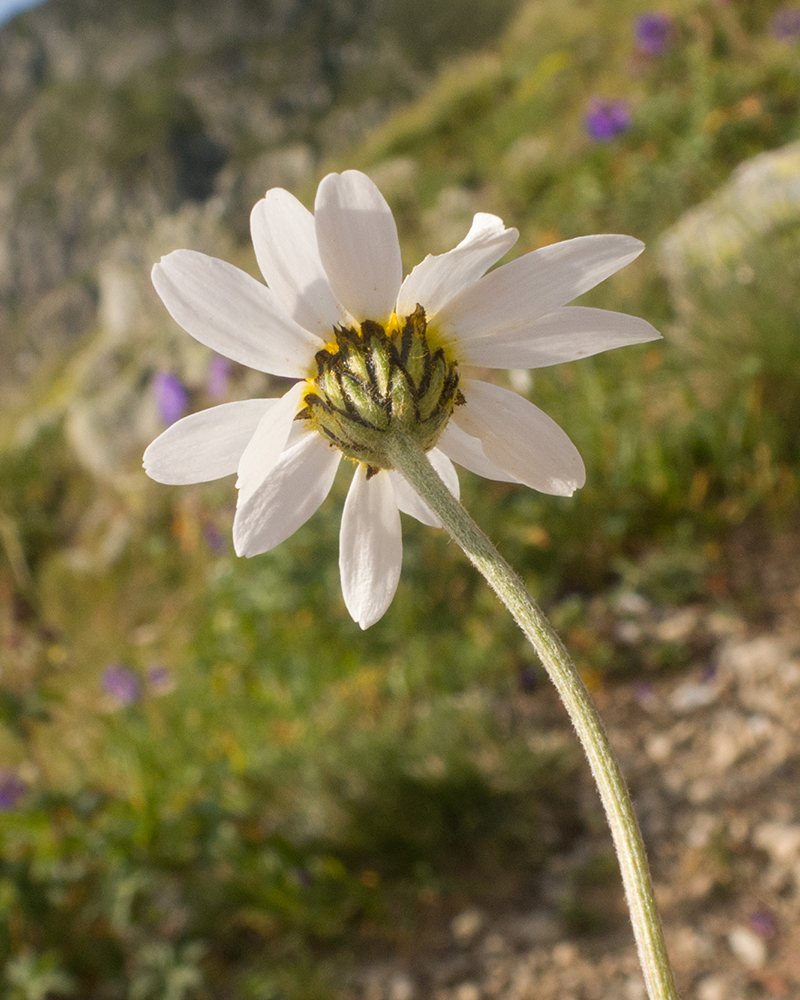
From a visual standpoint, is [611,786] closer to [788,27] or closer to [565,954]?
[565,954]

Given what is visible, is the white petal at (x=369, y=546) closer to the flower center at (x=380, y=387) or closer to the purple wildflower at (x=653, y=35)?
the flower center at (x=380, y=387)

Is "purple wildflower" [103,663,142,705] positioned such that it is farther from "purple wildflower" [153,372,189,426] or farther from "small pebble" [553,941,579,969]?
"small pebble" [553,941,579,969]

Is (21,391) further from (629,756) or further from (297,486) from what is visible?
(297,486)

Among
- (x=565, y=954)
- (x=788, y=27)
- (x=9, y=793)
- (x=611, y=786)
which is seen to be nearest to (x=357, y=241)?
(x=611, y=786)

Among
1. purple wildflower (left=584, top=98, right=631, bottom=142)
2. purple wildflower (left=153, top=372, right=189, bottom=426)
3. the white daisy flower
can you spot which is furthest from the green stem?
purple wildflower (left=584, top=98, right=631, bottom=142)

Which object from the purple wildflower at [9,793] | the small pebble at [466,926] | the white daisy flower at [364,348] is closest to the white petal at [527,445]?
the white daisy flower at [364,348]

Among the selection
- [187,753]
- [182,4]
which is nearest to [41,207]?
[182,4]
